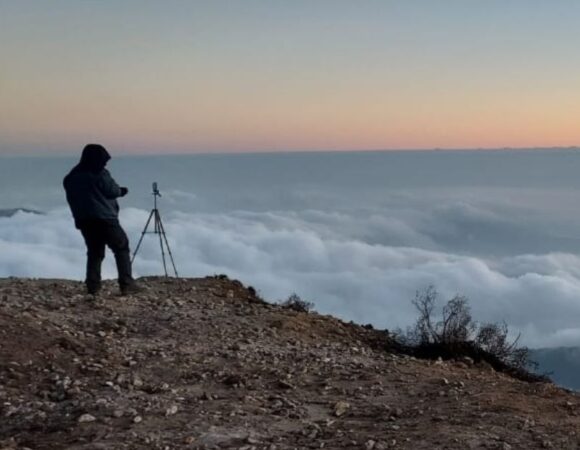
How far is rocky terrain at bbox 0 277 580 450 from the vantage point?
5363mm

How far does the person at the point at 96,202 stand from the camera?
939 cm

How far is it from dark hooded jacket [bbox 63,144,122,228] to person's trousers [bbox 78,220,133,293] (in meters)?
0.12

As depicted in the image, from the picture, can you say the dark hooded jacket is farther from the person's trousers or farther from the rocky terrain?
the rocky terrain

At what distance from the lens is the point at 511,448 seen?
17.0 feet

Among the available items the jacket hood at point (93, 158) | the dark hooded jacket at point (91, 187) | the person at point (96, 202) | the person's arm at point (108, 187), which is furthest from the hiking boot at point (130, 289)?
the jacket hood at point (93, 158)

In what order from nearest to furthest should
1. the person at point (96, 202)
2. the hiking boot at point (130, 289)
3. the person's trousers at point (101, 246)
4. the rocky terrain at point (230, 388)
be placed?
the rocky terrain at point (230, 388) → the person at point (96, 202) → the person's trousers at point (101, 246) → the hiking boot at point (130, 289)

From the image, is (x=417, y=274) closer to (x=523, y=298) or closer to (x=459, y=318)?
(x=523, y=298)

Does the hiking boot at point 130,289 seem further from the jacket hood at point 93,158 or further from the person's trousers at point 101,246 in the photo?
the jacket hood at point 93,158

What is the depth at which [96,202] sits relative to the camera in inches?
370

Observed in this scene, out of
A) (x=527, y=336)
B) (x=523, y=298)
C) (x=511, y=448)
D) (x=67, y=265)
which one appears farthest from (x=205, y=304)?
(x=523, y=298)

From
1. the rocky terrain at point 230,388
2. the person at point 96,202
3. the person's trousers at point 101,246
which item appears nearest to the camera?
the rocky terrain at point 230,388

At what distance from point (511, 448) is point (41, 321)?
16.2 feet

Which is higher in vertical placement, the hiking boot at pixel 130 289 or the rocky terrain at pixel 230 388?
the hiking boot at pixel 130 289

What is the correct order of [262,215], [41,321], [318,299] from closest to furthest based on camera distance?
[41,321], [318,299], [262,215]
